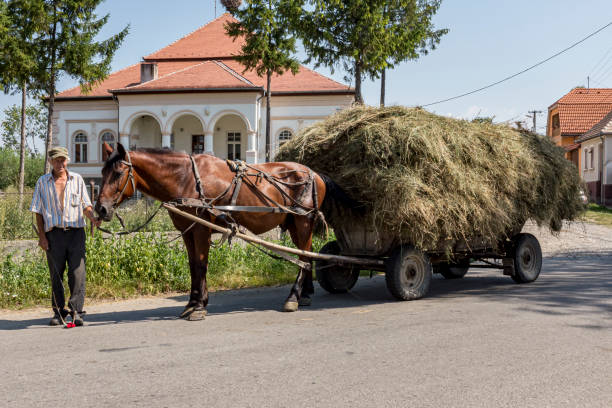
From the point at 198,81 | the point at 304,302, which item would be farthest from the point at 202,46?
the point at 304,302

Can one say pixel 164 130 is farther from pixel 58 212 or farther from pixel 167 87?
pixel 58 212

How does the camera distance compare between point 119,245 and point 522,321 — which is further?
point 119,245

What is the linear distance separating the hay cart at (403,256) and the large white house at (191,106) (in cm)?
2154

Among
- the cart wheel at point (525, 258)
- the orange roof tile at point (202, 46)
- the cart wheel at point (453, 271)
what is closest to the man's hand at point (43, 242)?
the cart wheel at point (453, 271)

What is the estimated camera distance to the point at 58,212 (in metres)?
5.73

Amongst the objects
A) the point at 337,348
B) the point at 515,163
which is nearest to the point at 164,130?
the point at 515,163

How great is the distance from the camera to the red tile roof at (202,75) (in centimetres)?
3161

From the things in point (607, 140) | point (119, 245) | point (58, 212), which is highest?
point (607, 140)

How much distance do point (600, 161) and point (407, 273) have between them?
33531mm

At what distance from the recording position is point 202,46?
1483 inches

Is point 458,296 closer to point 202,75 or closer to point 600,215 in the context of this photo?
point 600,215

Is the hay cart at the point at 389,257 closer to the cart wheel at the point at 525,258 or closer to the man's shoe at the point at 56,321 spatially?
the cart wheel at the point at 525,258

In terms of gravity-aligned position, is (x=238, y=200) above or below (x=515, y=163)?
below

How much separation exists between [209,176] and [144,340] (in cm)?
184
